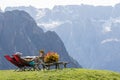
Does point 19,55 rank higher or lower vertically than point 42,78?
higher

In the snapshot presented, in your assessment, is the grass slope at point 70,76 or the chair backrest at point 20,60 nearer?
the grass slope at point 70,76

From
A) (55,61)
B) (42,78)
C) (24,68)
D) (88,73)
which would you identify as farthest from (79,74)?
(24,68)

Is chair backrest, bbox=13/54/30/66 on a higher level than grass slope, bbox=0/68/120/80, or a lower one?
higher

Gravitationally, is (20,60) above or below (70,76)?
above

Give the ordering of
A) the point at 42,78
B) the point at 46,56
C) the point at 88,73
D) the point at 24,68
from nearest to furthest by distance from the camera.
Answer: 1. the point at 42,78
2. the point at 88,73
3. the point at 46,56
4. the point at 24,68

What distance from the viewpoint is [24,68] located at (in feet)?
140

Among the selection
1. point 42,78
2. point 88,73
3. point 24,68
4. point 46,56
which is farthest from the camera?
point 24,68

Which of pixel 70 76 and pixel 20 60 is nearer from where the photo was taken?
pixel 70 76

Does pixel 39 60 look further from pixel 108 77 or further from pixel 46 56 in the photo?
pixel 108 77

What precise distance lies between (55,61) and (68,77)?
27.0 feet

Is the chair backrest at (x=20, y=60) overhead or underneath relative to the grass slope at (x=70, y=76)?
overhead

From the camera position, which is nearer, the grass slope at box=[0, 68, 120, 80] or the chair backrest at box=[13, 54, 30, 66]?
the grass slope at box=[0, 68, 120, 80]

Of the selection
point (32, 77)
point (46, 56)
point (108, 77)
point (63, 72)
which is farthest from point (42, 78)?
point (46, 56)

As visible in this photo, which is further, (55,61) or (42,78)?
(55,61)
